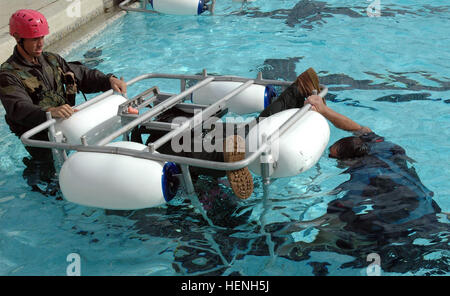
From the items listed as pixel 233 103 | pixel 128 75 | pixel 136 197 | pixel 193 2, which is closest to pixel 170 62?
pixel 128 75

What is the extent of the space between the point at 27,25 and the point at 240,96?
69.2 inches

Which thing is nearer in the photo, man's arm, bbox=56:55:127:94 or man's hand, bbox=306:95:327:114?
man's hand, bbox=306:95:327:114

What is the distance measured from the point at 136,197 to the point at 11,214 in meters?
1.47

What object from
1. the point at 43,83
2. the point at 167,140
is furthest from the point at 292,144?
the point at 43,83

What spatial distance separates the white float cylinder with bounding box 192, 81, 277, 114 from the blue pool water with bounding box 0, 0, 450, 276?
0.70m

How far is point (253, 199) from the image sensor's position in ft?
13.3

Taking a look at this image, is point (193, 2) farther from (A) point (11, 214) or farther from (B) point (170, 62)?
(A) point (11, 214)

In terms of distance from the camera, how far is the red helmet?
3988mm

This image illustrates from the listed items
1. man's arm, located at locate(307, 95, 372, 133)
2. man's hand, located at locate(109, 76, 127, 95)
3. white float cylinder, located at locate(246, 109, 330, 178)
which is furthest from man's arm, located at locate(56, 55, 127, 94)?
man's arm, located at locate(307, 95, 372, 133)

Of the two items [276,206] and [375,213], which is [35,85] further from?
[375,213]

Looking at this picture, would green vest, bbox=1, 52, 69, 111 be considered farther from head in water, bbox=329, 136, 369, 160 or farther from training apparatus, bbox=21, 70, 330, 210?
head in water, bbox=329, 136, 369, 160

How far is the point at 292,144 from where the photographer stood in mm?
3396

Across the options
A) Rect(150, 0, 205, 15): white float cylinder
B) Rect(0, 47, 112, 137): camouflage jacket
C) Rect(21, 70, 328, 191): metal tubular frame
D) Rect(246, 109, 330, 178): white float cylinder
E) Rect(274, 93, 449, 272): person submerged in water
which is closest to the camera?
Rect(21, 70, 328, 191): metal tubular frame

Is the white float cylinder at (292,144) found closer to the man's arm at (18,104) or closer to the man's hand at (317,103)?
the man's hand at (317,103)
